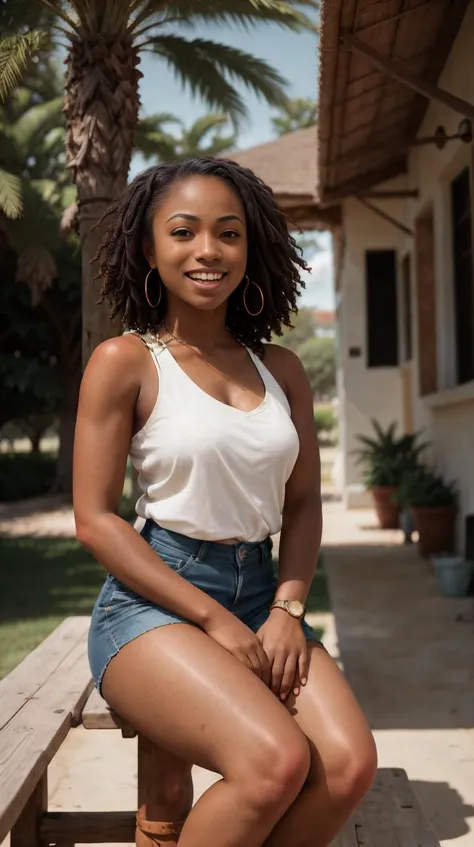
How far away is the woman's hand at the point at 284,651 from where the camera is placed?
2225 millimetres

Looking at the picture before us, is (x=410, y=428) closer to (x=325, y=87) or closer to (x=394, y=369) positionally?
(x=394, y=369)

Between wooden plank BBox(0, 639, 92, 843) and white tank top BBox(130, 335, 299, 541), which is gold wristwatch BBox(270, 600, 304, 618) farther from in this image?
wooden plank BBox(0, 639, 92, 843)

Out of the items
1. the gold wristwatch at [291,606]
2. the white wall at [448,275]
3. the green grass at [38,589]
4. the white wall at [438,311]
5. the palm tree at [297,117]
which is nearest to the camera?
the gold wristwatch at [291,606]

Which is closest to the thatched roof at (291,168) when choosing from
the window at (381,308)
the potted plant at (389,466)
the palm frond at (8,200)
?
the window at (381,308)

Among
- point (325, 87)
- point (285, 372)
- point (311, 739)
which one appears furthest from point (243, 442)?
point (325, 87)

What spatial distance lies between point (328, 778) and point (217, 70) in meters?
9.07

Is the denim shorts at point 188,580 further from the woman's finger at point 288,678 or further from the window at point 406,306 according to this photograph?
the window at point 406,306

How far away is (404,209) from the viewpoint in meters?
12.5

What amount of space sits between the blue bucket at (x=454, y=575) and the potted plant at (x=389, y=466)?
3.27 m

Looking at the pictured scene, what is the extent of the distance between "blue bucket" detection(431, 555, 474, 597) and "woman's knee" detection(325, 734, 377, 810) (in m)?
5.55

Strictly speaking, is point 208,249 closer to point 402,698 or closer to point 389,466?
point 402,698

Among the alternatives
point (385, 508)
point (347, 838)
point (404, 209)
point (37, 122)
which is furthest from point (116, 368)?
point (37, 122)

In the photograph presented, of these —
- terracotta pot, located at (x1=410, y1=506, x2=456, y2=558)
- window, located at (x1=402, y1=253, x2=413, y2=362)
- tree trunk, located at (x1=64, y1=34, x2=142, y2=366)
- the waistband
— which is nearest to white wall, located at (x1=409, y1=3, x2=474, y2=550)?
terracotta pot, located at (x1=410, y1=506, x2=456, y2=558)

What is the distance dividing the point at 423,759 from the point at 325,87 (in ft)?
14.7
